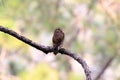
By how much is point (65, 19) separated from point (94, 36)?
22cm

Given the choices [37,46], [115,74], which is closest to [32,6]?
[115,74]

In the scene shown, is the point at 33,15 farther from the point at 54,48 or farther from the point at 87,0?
the point at 54,48

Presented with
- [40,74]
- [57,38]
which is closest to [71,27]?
[40,74]

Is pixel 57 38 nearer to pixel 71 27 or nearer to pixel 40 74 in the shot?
pixel 40 74

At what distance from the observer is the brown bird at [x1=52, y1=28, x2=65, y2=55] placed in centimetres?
49

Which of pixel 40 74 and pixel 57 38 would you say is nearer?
pixel 57 38

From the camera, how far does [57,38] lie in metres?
0.50

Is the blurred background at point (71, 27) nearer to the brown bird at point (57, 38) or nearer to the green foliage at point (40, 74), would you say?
the green foliage at point (40, 74)

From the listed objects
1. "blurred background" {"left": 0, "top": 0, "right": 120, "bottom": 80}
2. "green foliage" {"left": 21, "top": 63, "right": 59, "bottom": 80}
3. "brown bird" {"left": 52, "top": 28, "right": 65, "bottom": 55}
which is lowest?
"blurred background" {"left": 0, "top": 0, "right": 120, "bottom": 80}

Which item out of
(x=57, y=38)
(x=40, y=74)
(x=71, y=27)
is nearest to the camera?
(x=57, y=38)

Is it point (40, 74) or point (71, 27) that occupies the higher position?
point (40, 74)

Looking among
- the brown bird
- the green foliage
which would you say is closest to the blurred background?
the green foliage

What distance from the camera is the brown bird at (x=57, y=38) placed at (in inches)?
19.4

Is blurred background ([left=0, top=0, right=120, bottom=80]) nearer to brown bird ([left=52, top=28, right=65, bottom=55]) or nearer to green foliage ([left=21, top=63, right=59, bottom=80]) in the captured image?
green foliage ([left=21, top=63, right=59, bottom=80])
